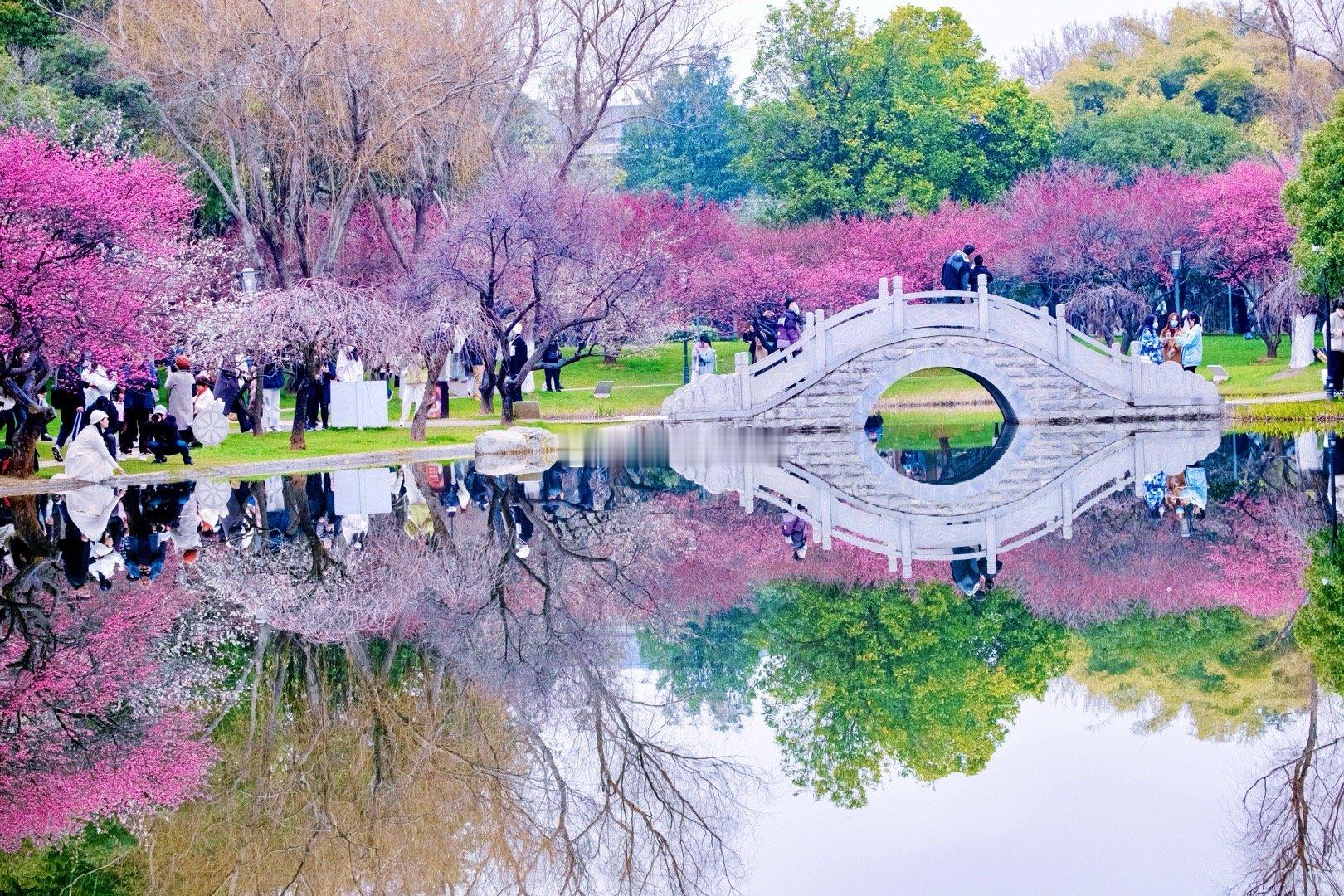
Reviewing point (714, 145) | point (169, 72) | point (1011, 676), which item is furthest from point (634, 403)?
point (714, 145)

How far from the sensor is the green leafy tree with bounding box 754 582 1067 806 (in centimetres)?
711

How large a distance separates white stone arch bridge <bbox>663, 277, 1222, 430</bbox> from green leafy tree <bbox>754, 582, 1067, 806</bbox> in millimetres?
18766

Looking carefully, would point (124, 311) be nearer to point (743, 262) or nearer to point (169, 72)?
point (169, 72)

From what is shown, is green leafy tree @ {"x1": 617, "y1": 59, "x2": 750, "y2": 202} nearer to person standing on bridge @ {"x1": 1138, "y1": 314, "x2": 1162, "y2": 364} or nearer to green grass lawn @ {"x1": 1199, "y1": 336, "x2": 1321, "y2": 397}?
green grass lawn @ {"x1": 1199, "y1": 336, "x2": 1321, "y2": 397}

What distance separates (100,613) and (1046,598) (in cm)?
644

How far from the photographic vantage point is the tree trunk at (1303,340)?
38281 mm

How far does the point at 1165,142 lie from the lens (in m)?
54.9

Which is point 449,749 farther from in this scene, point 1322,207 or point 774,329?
point 774,329

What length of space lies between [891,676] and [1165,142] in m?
49.9

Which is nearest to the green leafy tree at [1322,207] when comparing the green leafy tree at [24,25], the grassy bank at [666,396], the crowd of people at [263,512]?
the grassy bank at [666,396]

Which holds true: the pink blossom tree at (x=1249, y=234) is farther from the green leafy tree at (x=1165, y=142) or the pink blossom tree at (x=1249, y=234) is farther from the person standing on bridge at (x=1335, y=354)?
the person standing on bridge at (x=1335, y=354)

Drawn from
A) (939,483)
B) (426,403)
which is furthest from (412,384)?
(939,483)

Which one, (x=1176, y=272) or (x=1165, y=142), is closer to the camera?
(x=1176, y=272)

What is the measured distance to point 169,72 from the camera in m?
32.1
